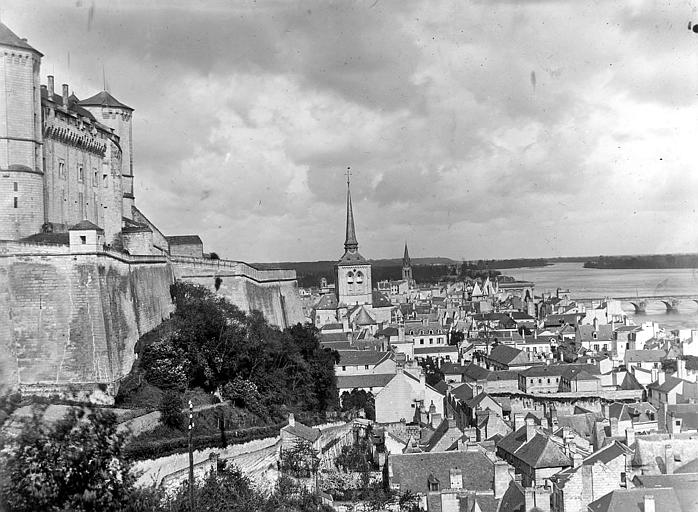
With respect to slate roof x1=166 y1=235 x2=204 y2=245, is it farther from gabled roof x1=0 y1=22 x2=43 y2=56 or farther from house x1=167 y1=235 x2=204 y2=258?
gabled roof x1=0 y1=22 x2=43 y2=56

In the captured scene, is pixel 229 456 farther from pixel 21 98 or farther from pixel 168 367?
pixel 21 98

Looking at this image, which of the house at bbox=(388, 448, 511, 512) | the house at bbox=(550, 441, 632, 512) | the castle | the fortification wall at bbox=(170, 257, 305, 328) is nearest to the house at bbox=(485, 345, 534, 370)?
the fortification wall at bbox=(170, 257, 305, 328)

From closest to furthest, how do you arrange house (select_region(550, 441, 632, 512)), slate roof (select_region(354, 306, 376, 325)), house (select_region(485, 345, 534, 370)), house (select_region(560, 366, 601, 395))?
1. house (select_region(550, 441, 632, 512))
2. house (select_region(560, 366, 601, 395))
3. house (select_region(485, 345, 534, 370))
4. slate roof (select_region(354, 306, 376, 325))

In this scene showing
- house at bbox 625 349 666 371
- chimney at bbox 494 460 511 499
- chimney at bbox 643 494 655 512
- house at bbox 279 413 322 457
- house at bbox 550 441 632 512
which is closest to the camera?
chimney at bbox 643 494 655 512

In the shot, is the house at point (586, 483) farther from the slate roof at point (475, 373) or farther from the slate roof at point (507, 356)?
the slate roof at point (507, 356)

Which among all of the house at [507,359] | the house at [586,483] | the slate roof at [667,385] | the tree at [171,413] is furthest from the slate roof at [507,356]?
the tree at [171,413]

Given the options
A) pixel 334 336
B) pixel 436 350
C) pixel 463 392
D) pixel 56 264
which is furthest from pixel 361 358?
pixel 56 264
